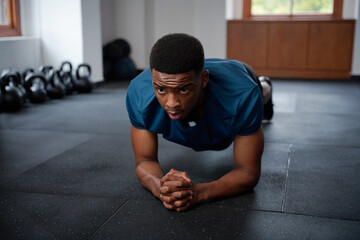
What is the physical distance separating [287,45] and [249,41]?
571mm

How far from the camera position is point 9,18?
4734mm

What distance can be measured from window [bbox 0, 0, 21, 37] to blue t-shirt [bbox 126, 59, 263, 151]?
3531 millimetres

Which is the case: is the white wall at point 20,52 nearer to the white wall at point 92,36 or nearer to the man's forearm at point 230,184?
the white wall at point 92,36

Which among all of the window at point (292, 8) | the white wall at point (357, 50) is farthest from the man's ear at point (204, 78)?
the window at point (292, 8)

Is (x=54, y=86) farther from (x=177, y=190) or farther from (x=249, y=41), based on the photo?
(x=249, y=41)

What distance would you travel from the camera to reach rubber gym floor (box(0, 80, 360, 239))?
57.7 inches

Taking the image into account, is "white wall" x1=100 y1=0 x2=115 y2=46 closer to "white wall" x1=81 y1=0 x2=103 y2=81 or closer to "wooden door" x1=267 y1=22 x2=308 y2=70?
"white wall" x1=81 y1=0 x2=103 y2=81

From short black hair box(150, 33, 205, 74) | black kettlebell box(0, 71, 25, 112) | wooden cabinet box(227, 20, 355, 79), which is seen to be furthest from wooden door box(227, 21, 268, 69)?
short black hair box(150, 33, 205, 74)

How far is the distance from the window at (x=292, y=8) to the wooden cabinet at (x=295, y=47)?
0.55 meters

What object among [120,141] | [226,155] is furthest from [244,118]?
[120,141]

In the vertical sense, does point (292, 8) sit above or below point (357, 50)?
above

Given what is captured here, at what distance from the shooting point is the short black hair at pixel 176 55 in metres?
Result: 1.36

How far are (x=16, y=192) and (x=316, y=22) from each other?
5239 millimetres

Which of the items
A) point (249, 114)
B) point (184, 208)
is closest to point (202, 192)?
point (184, 208)
